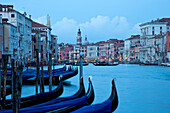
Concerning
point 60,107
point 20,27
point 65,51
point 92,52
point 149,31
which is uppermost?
point 149,31

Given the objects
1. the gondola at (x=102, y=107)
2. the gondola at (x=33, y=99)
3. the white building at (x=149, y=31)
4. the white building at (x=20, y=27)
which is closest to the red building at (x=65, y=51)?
the white building at (x=149, y=31)

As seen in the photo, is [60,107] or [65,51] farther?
[65,51]

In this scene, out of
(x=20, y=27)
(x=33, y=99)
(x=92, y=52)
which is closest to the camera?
(x=33, y=99)

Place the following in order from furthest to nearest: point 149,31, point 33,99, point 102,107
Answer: point 149,31, point 33,99, point 102,107

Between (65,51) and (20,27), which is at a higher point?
(20,27)

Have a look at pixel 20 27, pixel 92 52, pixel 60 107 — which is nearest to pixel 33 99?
pixel 60 107

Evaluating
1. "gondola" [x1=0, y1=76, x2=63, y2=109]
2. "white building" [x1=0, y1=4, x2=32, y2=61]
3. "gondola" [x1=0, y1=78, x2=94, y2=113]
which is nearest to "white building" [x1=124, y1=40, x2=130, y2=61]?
"white building" [x1=0, y1=4, x2=32, y2=61]

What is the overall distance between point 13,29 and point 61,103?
18.7 meters

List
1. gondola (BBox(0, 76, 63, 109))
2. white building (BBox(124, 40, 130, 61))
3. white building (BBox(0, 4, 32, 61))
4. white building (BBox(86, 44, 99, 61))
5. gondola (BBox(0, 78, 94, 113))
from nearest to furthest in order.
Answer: gondola (BBox(0, 78, 94, 113)) → gondola (BBox(0, 76, 63, 109)) → white building (BBox(0, 4, 32, 61)) → white building (BBox(124, 40, 130, 61)) → white building (BBox(86, 44, 99, 61))

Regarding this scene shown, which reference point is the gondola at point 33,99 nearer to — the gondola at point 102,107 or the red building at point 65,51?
the gondola at point 102,107

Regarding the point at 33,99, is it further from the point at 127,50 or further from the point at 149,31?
the point at 127,50

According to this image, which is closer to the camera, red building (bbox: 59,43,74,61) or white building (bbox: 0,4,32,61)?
white building (bbox: 0,4,32,61)

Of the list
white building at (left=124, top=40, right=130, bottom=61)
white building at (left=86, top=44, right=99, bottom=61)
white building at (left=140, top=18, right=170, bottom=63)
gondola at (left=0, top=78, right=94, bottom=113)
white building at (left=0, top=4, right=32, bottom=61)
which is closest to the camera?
gondola at (left=0, top=78, right=94, bottom=113)

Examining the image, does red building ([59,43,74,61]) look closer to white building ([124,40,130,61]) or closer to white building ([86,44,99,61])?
white building ([86,44,99,61])
